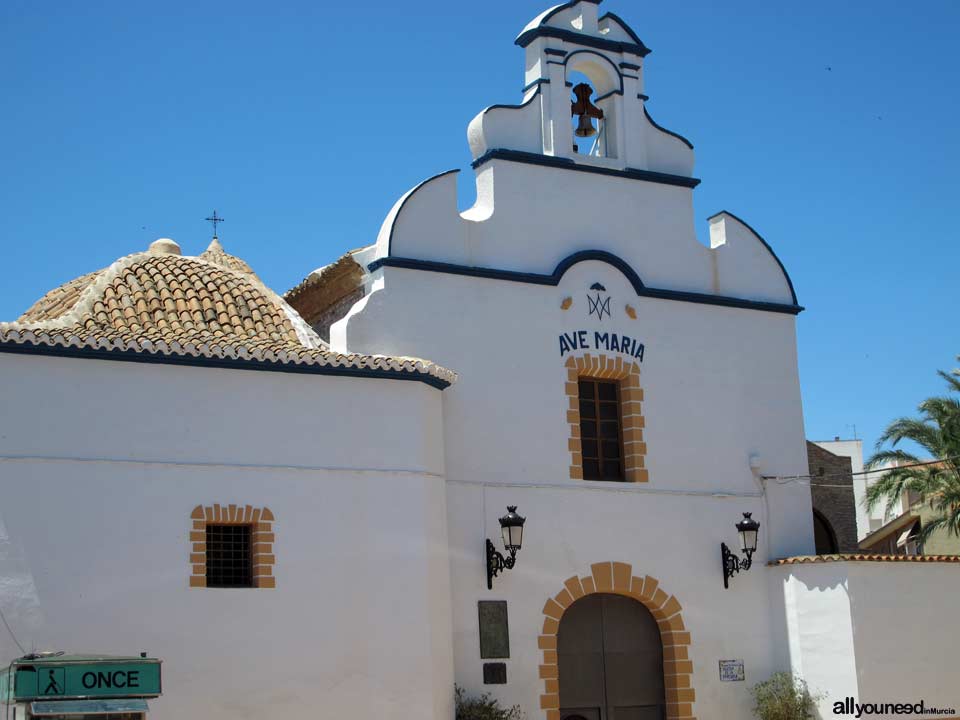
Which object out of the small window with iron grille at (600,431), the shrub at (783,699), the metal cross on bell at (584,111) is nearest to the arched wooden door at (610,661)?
the shrub at (783,699)

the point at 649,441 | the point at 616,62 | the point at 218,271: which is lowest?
the point at 649,441

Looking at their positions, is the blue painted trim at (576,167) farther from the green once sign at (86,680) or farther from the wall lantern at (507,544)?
the green once sign at (86,680)

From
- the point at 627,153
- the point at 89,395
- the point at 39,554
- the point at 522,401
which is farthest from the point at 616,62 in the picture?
the point at 39,554

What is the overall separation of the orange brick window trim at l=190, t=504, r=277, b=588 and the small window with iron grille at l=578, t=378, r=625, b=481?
4.84m

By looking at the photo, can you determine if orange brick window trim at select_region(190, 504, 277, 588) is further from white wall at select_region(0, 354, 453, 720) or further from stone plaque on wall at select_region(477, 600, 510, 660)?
stone plaque on wall at select_region(477, 600, 510, 660)

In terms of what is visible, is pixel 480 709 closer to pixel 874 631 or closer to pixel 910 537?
pixel 874 631

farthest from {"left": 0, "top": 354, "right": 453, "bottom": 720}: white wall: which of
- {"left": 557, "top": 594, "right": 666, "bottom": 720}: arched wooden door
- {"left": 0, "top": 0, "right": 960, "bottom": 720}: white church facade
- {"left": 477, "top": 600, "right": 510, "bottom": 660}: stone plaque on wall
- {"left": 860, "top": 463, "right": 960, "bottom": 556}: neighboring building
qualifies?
{"left": 860, "top": 463, "right": 960, "bottom": 556}: neighboring building

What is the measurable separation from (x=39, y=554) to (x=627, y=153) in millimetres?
9617

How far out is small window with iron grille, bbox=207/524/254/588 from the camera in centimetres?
1432

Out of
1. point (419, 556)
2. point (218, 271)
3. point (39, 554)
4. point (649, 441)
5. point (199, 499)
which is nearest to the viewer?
point (39, 554)

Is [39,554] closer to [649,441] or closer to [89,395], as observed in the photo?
[89,395]

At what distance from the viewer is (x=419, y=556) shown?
49.5 feet

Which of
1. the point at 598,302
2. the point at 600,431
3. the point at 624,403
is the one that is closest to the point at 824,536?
the point at 624,403

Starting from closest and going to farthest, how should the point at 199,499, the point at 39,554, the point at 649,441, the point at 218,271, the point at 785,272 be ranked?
the point at 39,554 < the point at 199,499 < the point at 218,271 < the point at 649,441 < the point at 785,272
